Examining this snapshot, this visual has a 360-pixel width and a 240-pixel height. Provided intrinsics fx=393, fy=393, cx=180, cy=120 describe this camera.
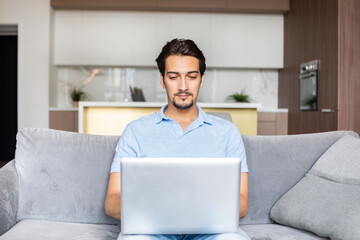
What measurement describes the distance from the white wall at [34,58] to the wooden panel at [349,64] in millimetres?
4003

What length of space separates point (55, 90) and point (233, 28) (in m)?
2.94

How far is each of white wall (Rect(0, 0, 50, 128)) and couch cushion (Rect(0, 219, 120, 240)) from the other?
4.32 m

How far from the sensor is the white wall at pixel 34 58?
5.79 meters

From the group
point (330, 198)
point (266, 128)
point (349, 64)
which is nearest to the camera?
point (330, 198)

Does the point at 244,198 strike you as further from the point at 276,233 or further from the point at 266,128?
the point at 266,128

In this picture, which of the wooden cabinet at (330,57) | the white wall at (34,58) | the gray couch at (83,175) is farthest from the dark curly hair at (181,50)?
the white wall at (34,58)

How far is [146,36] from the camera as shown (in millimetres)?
6016

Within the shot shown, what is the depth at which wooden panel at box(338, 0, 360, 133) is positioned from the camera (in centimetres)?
429

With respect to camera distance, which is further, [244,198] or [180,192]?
[244,198]

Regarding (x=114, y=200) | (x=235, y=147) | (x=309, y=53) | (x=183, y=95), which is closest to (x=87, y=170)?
(x=114, y=200)

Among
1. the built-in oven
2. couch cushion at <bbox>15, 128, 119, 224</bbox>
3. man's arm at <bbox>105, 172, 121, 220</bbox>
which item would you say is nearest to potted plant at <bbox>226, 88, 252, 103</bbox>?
the built-in oven

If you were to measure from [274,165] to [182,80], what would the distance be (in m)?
0.61

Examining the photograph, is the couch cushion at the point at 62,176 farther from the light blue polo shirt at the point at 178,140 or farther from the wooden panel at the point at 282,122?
the wooden panel at the point at 282,122

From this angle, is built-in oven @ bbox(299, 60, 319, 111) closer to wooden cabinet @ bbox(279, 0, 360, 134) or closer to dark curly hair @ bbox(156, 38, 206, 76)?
wooden cabinet @ bbox(279, 0, 360, 134)
